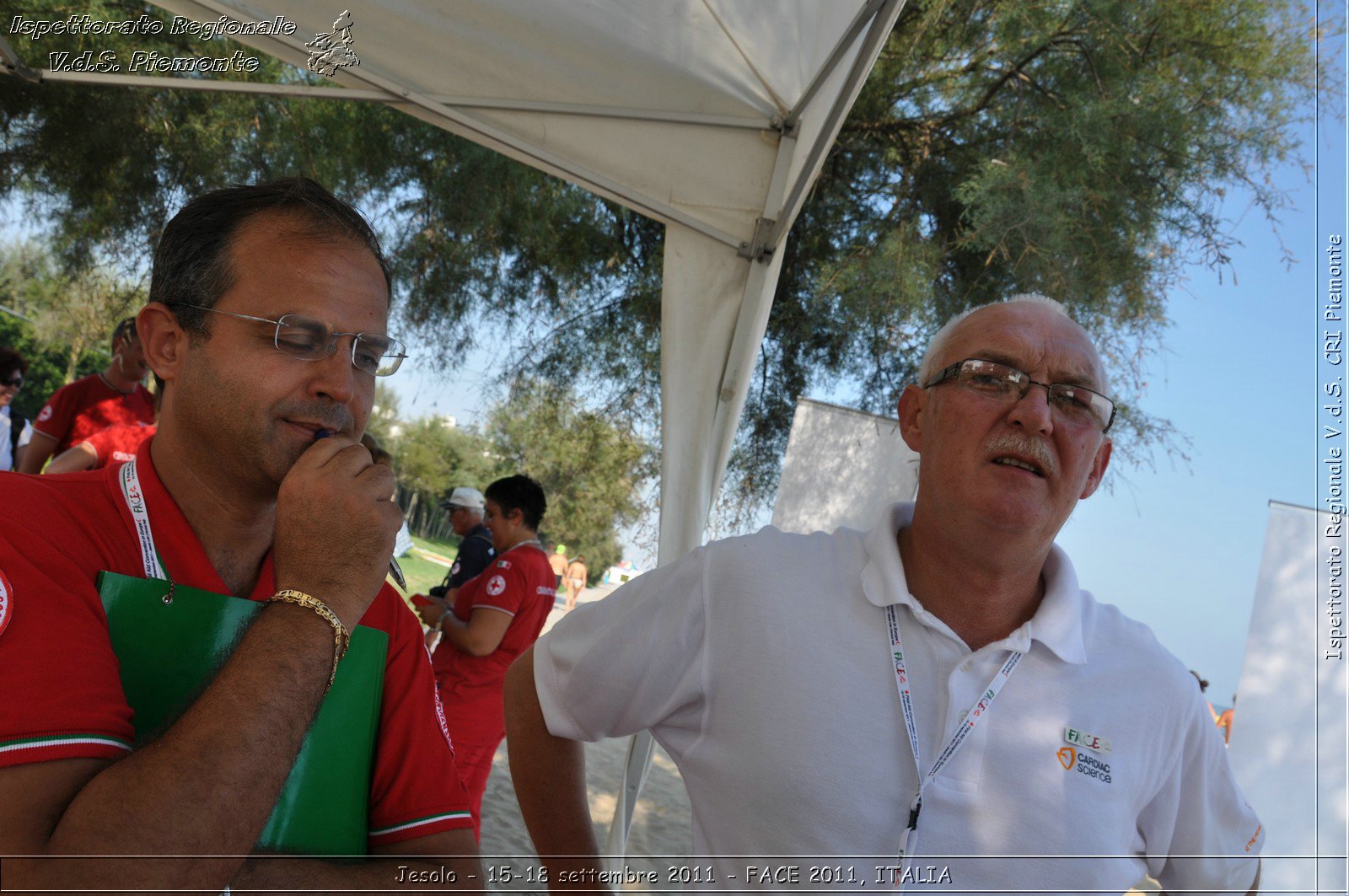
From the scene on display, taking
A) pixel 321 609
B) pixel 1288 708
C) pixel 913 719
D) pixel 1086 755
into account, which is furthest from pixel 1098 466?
pixel 1288 708

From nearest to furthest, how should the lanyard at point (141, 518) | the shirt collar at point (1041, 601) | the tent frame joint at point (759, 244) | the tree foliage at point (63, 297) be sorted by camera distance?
the lanyard at point (141, 518) < the shirt collar at point (1041, 601) < the tent frame joint at point (759, 244) < the tree foliage at point (63, 297)

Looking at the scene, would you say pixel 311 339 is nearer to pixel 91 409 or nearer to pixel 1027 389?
pixel 1027 389

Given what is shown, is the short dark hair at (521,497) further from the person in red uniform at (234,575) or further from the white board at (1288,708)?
the white board at (1288,708)

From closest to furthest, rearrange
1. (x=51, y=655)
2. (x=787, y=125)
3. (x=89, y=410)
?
(x=51, y=655), (x=787, y=125), (x=89, y=410)

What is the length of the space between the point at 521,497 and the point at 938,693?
10.8 ft

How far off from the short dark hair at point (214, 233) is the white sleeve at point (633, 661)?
0.89 metres

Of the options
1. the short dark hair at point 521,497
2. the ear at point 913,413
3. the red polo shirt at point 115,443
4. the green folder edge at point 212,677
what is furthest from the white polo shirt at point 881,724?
the red polo shirt at point 115,443

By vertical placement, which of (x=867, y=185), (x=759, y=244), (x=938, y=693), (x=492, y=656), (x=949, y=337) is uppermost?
(x=867, y=185)

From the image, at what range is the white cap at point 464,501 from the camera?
6.54 metres

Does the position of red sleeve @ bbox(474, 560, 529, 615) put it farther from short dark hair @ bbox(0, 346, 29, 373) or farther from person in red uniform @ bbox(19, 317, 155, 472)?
short dark hair @ bbox(0, 346, 29, 373)

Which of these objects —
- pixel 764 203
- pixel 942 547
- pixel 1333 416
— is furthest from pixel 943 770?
pixel 764 203

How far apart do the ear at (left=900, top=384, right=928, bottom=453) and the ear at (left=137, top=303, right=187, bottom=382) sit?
4.81ft

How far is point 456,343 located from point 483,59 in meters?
3.47

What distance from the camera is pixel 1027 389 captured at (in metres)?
1.79
